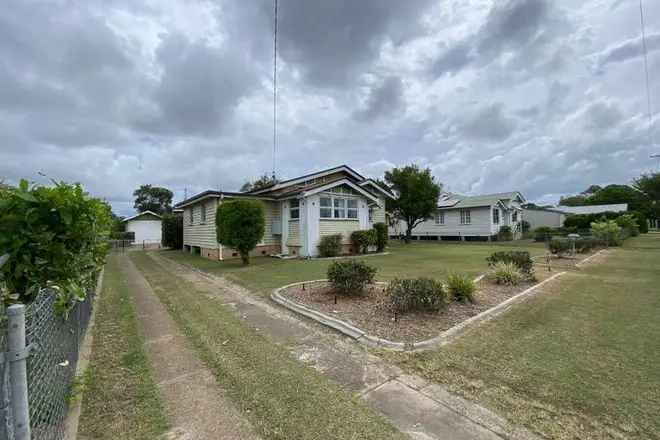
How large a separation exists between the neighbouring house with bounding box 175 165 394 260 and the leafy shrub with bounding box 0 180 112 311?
475 inches

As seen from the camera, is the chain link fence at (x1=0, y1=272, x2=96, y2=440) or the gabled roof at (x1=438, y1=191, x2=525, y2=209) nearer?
the chain link fence at (x1=0, y1=272, x2=96, y2=440)

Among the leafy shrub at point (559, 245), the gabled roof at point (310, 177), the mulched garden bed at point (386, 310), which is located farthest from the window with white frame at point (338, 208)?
the leafy shrub at point (559, 245)

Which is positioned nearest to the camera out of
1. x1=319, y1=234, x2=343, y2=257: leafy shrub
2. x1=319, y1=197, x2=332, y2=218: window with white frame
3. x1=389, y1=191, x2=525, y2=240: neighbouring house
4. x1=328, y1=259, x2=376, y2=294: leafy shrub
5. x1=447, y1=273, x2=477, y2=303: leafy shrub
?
x1=447, y1=273, x2=477, y2=303: leafy shrub

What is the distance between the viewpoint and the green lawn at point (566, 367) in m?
2.59

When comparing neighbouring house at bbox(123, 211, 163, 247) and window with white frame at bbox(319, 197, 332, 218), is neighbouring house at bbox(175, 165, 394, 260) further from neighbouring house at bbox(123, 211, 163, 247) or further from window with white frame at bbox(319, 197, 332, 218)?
neighbouring house at bbox(123, 211, 163, 247)

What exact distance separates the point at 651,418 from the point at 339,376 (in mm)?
2798

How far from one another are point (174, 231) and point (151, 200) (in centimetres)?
4388

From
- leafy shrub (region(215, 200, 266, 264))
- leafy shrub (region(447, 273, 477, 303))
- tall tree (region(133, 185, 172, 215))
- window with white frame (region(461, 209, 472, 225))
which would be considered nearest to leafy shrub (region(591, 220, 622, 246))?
window with white frame (region(461, 209, 472, 225))

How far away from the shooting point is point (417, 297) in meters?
5.32

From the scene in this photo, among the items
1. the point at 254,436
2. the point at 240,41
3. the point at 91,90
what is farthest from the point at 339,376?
the point at 91,90

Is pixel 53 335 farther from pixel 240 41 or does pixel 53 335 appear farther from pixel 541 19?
pixel 541 19

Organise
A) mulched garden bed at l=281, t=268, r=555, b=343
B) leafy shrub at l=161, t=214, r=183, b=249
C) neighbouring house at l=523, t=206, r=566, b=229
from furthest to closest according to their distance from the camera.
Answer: neighbouring house at l=523, t=206, r=566, b=229 < leafy shrub at l=161, t=214, r=183, b=249 < mulched garden bed at l=281, t=268, r=555, b=343

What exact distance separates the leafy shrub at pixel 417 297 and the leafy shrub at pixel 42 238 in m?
4.53

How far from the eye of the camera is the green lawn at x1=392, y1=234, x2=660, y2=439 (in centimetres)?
259
